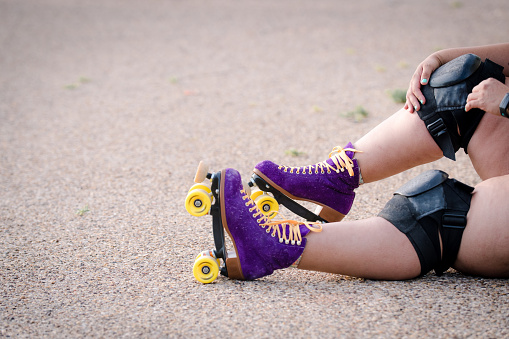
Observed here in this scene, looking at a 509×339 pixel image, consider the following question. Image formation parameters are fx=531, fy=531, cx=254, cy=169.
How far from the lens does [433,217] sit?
2.12 meters

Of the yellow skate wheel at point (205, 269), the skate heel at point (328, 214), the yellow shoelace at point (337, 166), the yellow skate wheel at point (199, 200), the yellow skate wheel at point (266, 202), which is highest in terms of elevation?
the yellow shoelace at point (337, 166)

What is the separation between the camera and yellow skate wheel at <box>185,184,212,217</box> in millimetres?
2242

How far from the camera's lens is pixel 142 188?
3.68 meters

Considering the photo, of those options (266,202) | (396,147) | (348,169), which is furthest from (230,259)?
(396,147)

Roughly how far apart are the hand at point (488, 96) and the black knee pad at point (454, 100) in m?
0.09

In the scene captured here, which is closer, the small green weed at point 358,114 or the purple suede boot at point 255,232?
the purple suede boot at point 255,232

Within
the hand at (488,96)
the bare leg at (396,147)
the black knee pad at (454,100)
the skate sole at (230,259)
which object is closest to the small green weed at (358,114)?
the bare leg at (396,147)

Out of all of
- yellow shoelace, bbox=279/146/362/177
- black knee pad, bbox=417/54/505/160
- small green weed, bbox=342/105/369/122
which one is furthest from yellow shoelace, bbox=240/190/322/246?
small green weed, bbox=342/105/369/122

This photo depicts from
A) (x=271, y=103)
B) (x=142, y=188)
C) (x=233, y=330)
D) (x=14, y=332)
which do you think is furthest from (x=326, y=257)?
(x=271, y=103)

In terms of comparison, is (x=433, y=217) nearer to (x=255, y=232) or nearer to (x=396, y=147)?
(x=396, y=147)

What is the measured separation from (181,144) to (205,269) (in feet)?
7.62

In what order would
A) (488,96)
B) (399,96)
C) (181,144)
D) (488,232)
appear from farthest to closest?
(399,96), (181,144), (488,96), (488,232)

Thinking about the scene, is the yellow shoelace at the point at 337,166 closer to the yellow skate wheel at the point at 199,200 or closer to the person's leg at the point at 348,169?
the person's leg at the point at 348,169

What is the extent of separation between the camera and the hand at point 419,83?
246 cm
